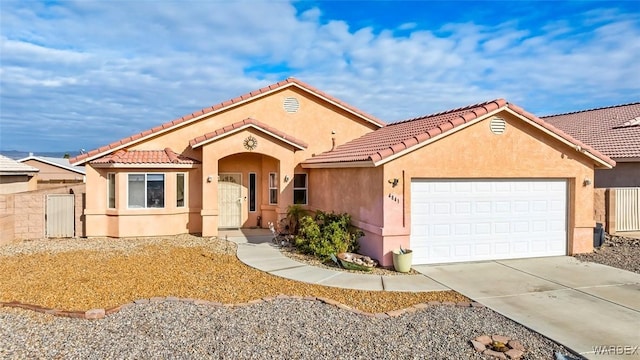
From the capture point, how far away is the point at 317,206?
17.1 metres

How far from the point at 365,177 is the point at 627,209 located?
36.2 feet

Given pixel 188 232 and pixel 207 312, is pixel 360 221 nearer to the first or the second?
pixel 207 312

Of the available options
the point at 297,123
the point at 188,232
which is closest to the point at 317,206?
the point at 297,123

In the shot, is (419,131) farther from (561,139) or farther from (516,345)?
(516,345)

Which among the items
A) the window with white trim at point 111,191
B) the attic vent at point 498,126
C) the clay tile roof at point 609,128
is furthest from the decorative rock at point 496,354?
the clay tile roof at point 609,128

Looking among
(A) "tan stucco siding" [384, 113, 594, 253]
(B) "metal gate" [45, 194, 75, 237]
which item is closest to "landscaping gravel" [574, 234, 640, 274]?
(A) "tan stucco siding" [384, 113, 594, 253]

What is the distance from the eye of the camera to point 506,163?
12.6 m

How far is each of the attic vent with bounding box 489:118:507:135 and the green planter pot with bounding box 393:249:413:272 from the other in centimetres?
457

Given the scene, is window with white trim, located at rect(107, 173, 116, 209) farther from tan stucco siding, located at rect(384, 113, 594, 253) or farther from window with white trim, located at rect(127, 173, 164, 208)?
tan stucco siding, located at rect(384, 113, 594, 253)

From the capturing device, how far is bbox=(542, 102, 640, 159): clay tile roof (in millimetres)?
20297

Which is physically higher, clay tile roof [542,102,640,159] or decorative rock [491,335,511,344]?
clay tile roof [542,102,640,159]

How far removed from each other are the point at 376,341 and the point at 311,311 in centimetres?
167

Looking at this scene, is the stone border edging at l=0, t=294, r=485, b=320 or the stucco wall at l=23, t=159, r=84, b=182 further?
the stucco wall at l=23, t=159, r=84, b=182

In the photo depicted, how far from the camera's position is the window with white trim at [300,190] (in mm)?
18281
